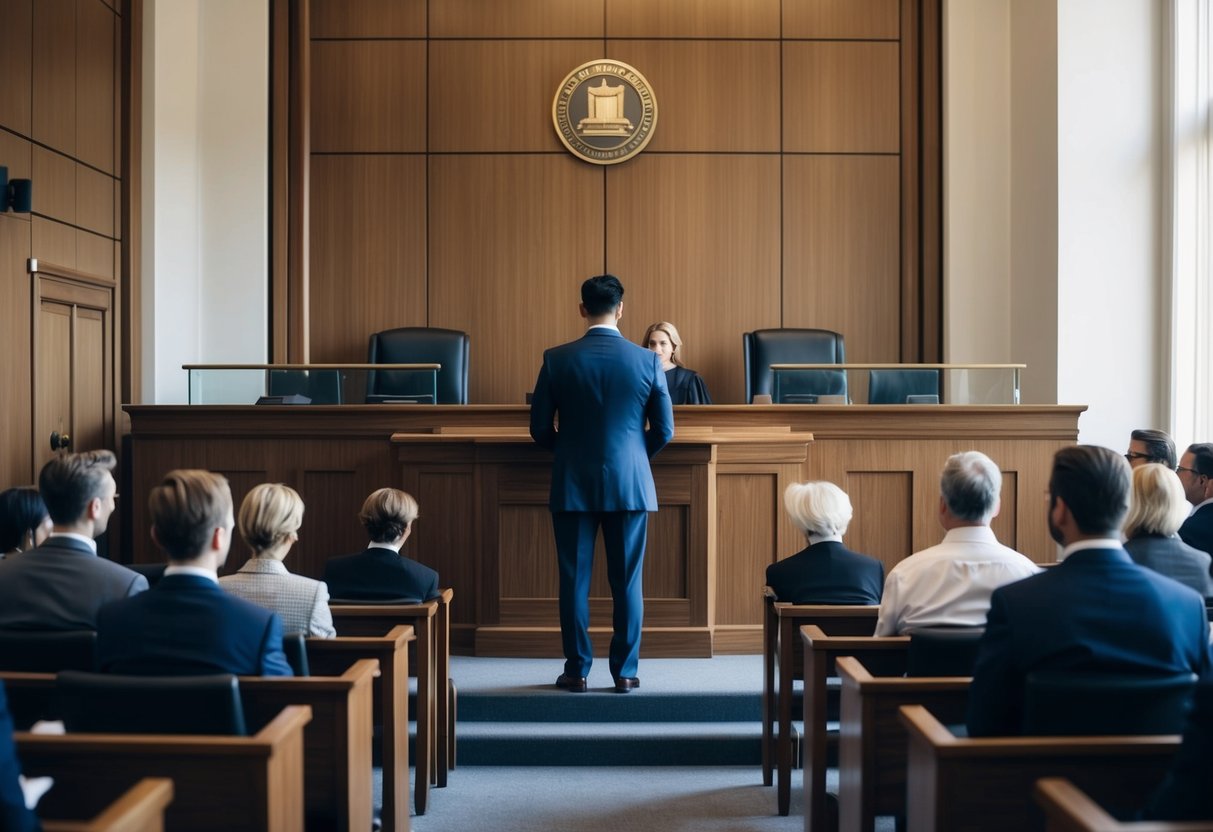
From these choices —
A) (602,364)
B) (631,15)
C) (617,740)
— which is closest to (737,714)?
(617,740)

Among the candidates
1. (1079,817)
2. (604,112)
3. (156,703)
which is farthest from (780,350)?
(1079,817)

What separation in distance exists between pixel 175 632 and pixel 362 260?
563 cm

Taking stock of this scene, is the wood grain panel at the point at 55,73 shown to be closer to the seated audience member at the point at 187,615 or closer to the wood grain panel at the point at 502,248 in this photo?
the wood grain panel at the point at 502,248

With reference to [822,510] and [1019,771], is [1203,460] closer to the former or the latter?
[822,510]

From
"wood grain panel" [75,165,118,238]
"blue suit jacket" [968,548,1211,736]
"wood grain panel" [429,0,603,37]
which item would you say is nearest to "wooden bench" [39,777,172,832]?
"blue suit jacket" [968,548,1211,736]

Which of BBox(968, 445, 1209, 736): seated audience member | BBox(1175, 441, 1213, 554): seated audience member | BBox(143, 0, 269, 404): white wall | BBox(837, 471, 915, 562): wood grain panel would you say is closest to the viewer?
BBox(968, 445, 1209, 736): seated audience member

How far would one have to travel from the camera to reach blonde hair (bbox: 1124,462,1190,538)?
3.08 meters

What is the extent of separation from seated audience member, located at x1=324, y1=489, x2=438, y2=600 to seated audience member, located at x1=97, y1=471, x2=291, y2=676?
1.27m

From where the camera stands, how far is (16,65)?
5.38 m

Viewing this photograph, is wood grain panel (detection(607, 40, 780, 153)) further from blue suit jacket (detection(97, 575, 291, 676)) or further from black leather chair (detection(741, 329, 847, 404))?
blue suit jacket (detection(97, 575, 291, 676))

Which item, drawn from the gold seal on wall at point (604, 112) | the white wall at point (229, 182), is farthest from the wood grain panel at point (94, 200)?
the gold seal on wall at point (604, 112)

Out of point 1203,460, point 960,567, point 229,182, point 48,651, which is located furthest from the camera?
point 229,182

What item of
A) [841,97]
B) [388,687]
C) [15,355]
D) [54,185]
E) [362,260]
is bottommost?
[388,687]

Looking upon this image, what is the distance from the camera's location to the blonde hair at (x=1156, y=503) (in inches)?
121
